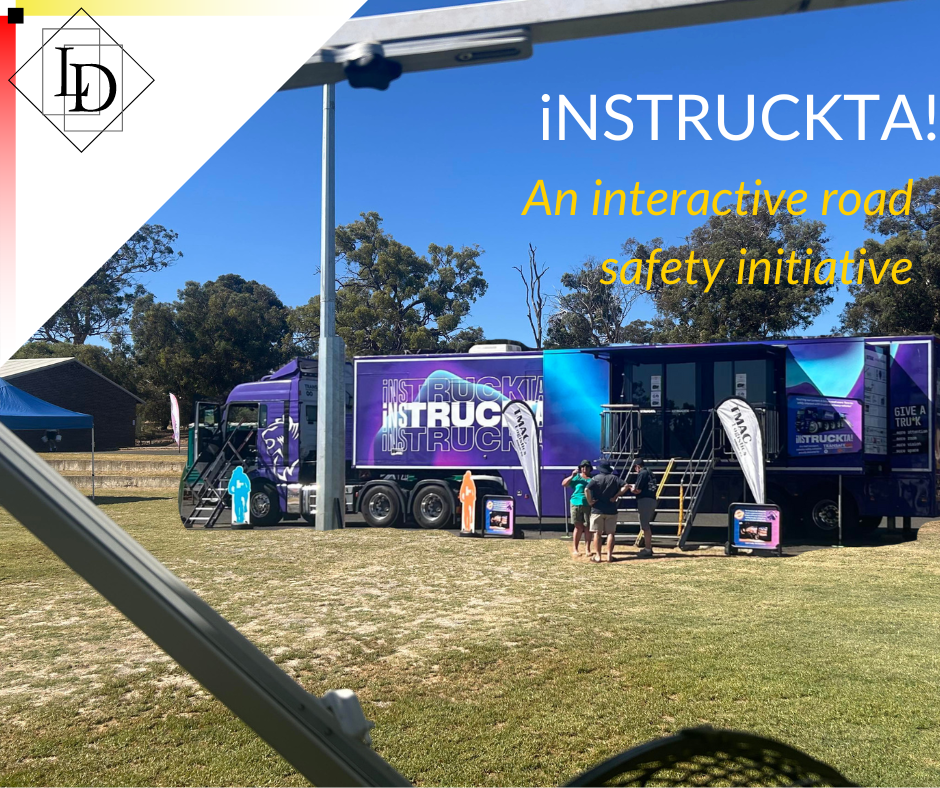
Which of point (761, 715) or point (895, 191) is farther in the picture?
point (895, 191)

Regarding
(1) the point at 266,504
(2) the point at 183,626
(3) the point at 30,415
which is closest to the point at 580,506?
(1) the point at 266,504

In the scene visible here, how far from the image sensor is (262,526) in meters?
18.7

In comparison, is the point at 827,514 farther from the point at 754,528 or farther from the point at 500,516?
the point at 500,516

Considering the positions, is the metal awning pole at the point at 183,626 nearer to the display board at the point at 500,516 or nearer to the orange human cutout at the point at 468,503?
the display board at the point at 500,516

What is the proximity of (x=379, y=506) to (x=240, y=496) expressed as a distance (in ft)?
9.71

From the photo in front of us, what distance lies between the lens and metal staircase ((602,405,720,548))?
49.1 feet

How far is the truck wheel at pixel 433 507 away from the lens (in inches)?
695

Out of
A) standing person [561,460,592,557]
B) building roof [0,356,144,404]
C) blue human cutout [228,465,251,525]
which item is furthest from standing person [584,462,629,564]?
building roof [0,356,144,404]

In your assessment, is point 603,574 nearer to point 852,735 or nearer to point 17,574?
point 852,735

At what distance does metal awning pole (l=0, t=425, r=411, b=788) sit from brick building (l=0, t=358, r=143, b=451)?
4660cm

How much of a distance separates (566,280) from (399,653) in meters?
48.4

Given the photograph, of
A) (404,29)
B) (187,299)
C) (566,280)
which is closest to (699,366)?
(404,29)

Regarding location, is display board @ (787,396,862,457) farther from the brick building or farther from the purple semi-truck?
the brick building

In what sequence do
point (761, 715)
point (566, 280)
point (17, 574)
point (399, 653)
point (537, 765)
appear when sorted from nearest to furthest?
point (537, 765) < point (761, 715) < point (399, 653) < point (17, 574) < point (566, 280)
